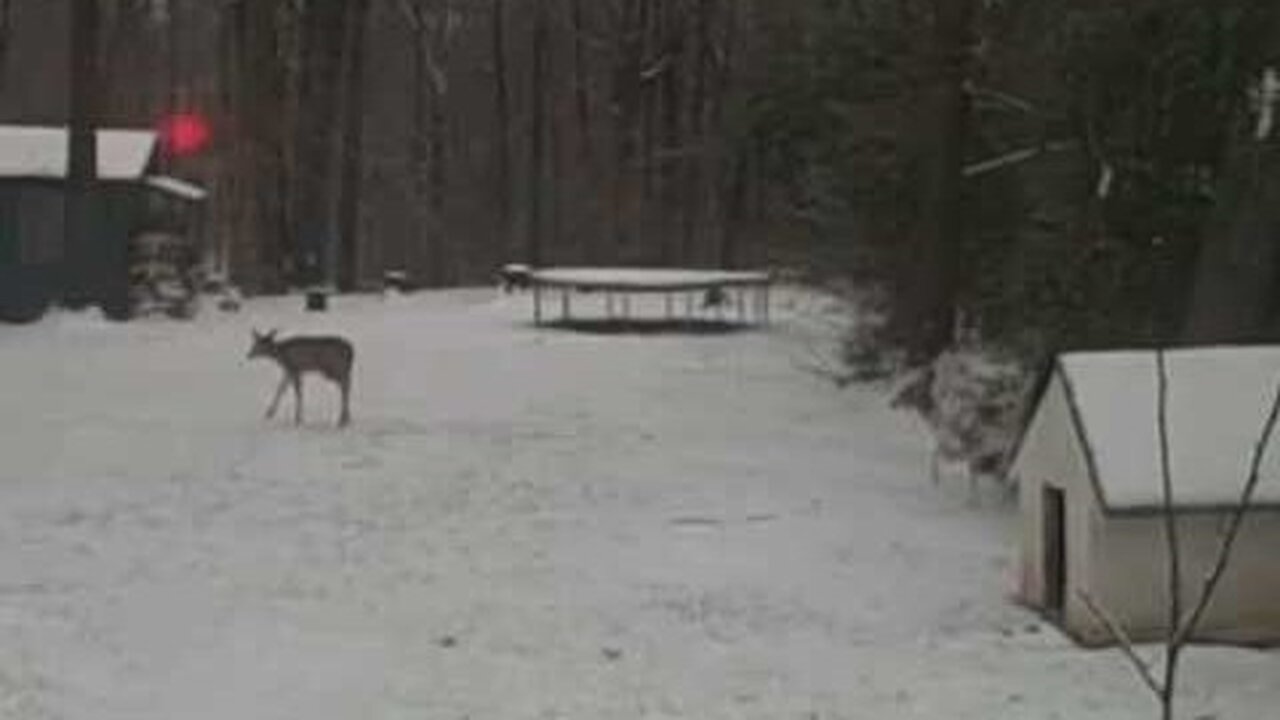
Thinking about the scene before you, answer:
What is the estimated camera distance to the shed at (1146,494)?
12.8 meters

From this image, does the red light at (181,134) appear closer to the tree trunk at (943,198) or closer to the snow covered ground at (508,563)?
the snow covered ground at (508,563)

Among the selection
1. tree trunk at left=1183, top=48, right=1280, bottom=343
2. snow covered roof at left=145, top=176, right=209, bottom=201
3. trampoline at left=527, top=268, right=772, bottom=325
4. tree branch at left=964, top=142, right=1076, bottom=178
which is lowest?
trampoline at left=527, top=268, right=772, bottom=325

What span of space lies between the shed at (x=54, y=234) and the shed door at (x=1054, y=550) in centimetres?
2329

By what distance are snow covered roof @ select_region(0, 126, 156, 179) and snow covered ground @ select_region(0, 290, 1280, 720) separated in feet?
32.4

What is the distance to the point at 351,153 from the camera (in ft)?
157

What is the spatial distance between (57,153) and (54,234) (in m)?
2.06

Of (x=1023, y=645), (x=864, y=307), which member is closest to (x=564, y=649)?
(x=1023, y=645)

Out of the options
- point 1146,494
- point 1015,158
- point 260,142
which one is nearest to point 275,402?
point 1015,158

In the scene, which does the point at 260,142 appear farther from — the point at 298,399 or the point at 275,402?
the point at 298,399

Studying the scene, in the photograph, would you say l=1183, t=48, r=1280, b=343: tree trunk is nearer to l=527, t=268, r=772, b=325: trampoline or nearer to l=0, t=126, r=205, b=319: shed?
l=527, t=268, r=772, b=325: trampoline

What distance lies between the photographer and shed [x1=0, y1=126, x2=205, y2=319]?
3522 centimetres

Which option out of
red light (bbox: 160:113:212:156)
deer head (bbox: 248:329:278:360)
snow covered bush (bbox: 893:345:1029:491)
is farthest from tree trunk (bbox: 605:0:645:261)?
snow covered bush (bbox: 893:345:1029:491)

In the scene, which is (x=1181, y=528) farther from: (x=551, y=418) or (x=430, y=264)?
(x=430, y=264)

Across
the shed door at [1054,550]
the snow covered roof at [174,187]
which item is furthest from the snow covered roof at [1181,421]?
the snow covered roof at [174,187]
